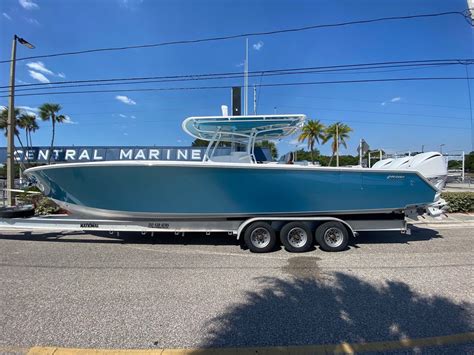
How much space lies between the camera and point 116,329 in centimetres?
273

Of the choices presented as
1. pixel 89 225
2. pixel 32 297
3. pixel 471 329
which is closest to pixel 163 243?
pixel 89 225

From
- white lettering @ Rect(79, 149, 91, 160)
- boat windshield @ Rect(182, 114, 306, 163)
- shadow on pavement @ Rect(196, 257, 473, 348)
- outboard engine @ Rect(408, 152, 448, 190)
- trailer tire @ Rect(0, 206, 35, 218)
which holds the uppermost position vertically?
white lettering @ Rect(79, 149, 91, 160)

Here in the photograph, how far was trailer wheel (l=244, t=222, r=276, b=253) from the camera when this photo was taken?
5426 mm

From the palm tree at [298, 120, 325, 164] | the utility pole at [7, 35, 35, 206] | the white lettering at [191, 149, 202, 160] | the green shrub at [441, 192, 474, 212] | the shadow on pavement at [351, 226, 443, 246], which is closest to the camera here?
the shadow on pavement at [351, 226, 443, 246]

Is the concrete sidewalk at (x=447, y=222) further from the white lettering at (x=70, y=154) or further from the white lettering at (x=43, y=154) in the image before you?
the white lettering at (x=43, y=154)

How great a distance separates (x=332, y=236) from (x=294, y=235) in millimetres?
751

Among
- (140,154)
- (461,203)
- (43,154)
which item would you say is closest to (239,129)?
(461,203)

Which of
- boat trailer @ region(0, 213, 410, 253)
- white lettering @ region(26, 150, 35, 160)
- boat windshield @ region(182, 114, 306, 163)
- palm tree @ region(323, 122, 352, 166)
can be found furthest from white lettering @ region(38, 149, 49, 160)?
palm tree @ region(323, 122, 352, 166)

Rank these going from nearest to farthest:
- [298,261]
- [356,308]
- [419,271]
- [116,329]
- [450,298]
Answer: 1. [116,329]
2. [356,308]
3. [450,298]
4. [419,271]
5. [298,261]

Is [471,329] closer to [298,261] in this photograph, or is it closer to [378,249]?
[298,261]

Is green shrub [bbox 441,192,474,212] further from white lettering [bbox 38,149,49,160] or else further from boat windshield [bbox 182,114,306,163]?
white lettering [bbox 38,149,49,160]

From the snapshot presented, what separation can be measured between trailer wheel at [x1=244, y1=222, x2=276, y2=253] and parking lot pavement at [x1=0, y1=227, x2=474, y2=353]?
198mm

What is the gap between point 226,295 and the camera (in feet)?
11.6

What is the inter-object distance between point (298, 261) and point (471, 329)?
2.45 meters
